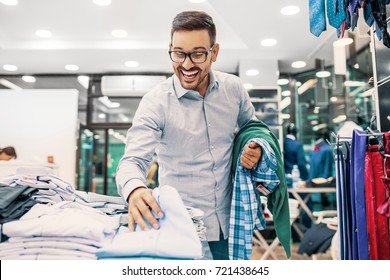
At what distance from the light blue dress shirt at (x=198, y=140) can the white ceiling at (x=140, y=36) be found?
3.97 feet

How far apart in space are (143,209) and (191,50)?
469 millimetres

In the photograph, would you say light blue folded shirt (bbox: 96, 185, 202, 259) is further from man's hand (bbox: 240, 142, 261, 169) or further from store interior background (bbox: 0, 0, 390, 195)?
store interior background (bbox: 0, 0, 390, 195)

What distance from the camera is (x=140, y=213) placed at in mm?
690

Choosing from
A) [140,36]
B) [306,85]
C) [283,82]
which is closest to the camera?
[140,36]

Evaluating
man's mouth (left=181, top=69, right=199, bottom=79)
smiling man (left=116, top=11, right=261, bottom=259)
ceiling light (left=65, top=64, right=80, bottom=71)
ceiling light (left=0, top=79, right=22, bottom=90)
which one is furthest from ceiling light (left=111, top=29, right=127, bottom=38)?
man's mouth (left=181, top=69, right=199, bottom=79)

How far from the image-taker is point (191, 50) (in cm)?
97

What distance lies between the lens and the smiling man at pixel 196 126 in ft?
3.19

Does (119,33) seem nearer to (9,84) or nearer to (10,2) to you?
(9,84)

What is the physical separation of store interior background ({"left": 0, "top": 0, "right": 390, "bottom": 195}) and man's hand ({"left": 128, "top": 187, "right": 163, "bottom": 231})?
54.0 inches

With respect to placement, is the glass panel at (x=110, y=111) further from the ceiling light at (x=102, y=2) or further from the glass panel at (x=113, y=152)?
the ceiling light at (x=102, y=2)

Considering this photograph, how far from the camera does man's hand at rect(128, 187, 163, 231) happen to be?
0.66 meters

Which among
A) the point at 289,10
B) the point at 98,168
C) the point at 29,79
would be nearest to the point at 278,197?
the point at 289,10

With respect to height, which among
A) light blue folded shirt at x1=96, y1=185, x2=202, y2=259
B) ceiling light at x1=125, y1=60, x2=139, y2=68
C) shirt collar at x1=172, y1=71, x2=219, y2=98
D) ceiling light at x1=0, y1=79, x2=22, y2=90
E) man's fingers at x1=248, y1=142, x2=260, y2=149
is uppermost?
ceiling light at x1=125, y1=60, x2=139, y2=68

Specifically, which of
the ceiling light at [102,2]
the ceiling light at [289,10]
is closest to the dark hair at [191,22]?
the ceiling light at [102,2]
